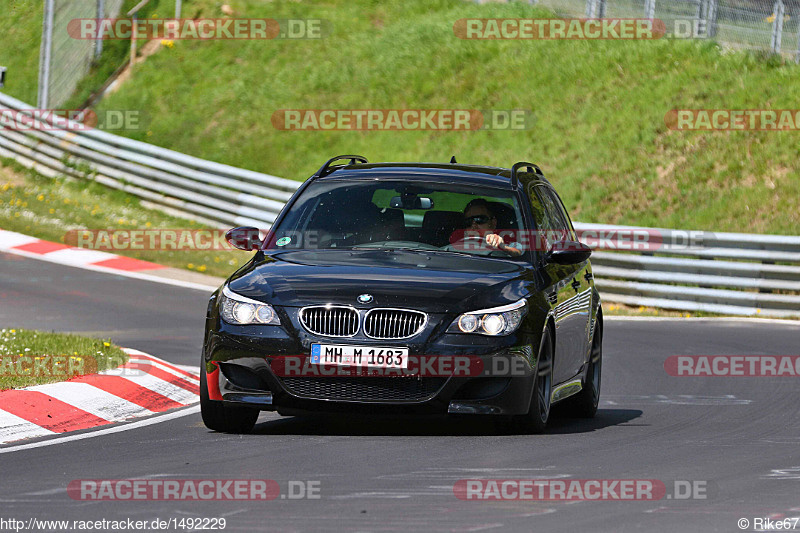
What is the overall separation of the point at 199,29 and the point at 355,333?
27114 mm

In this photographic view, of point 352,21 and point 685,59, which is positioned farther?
point 352,21

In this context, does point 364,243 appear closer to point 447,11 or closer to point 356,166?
point 356,166

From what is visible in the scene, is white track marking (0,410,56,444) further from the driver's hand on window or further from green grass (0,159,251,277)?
green grass (0,159,251,277)

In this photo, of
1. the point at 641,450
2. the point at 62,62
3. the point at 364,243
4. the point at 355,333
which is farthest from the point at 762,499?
the point at 62,62

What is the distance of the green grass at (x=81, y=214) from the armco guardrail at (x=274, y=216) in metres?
0.25

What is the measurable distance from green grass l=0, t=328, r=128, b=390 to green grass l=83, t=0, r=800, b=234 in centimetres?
1246

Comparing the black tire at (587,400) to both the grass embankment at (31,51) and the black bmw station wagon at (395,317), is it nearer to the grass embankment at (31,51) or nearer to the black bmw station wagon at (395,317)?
the black bmw station wagon at (395,317)

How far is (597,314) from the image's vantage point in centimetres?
1126
